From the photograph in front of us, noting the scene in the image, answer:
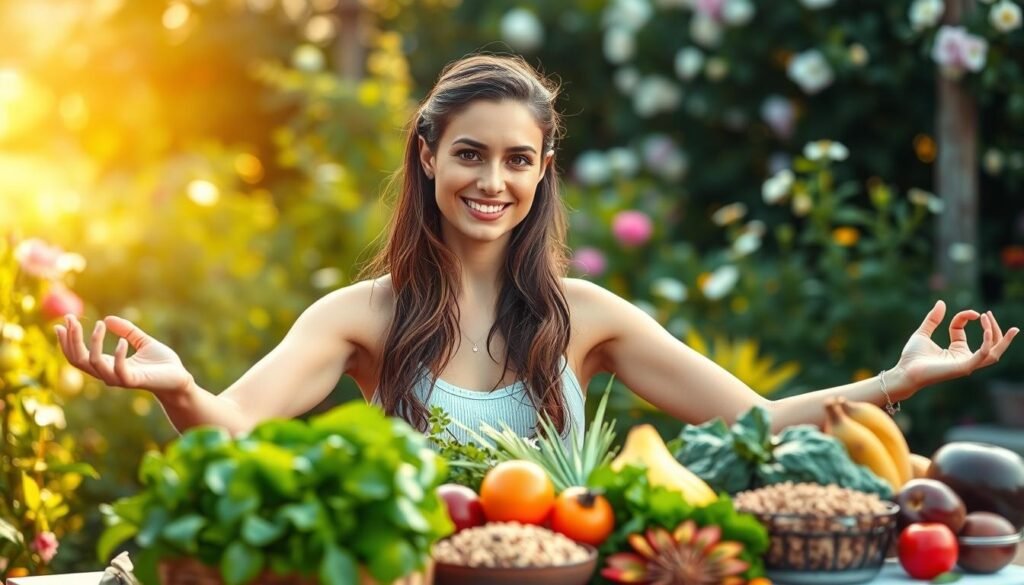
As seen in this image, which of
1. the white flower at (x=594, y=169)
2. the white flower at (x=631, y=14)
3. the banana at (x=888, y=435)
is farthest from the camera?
the white flower at (x=594, y=169)

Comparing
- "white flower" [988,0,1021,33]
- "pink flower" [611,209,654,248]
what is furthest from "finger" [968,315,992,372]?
"pink flower" [611,209,654,248]

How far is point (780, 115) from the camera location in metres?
7.30

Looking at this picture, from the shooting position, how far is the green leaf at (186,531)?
6.02ft

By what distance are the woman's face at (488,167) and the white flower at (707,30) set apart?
A: 14.8ft

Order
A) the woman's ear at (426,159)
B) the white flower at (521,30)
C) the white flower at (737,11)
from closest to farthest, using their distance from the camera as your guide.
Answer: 1. the woman's ear at (426,159)
2. the white flower at (737,11)
3. the white flower at (521,30)

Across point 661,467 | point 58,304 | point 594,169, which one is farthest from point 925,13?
point 661,467

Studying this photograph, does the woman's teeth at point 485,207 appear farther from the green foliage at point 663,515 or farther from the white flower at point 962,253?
the white flower at point 962,253

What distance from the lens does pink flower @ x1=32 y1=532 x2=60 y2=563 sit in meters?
3.44

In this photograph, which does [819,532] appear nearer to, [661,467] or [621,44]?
[661,467]

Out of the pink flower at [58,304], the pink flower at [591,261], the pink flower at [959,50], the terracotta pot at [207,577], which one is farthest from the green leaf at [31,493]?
the pink flower at [959,50]

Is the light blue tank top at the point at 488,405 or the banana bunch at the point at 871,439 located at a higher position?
the banana bunch at the point at 871,439

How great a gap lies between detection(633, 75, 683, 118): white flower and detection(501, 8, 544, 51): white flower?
74cm

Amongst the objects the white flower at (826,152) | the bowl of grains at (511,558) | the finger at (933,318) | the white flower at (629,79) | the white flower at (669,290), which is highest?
the white flower at (629,79)

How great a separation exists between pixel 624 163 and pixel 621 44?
0.64m
